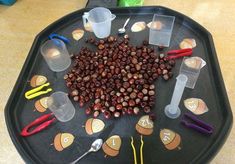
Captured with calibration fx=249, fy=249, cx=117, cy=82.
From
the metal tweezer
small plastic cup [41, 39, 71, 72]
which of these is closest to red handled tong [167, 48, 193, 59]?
the metal tweezer

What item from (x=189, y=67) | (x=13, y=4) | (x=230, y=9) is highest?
(x=189, y=67)

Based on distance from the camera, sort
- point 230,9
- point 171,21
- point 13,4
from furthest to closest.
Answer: point 13,4
point 230,9
point 171,21

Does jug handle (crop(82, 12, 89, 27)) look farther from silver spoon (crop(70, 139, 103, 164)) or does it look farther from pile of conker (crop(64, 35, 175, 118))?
silver spoon (crop(70, 139, 103, 164))

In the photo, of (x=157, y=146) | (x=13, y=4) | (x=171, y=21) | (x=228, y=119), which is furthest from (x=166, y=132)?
(x=13, y=4)

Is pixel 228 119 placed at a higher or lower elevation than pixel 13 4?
higher

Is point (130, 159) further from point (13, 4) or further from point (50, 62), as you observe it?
point (13, 4)

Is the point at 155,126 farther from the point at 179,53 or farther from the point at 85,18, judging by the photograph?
the point at 85,18
